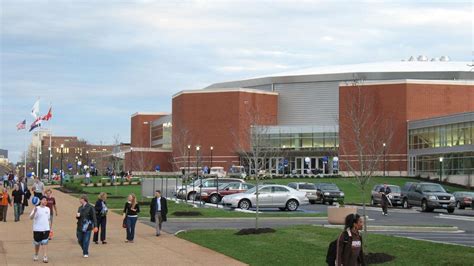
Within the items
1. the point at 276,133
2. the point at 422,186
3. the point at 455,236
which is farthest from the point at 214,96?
the point at 455,236

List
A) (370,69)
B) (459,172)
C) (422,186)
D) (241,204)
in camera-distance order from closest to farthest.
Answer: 1. (241,204)
2. (422,186)
3. (459,172)
4. (370,69)

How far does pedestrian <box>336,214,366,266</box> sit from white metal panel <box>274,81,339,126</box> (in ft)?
331

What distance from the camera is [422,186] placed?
4503 cm

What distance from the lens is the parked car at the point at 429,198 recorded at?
42844 mm

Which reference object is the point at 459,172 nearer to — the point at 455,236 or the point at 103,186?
the point at 103,186

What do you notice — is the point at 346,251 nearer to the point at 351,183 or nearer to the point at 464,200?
the point at 464,200

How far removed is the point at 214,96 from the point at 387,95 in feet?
88.6

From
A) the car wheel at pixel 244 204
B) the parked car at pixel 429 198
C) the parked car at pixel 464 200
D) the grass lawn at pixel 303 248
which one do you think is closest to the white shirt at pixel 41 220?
the grass lawn at pixel 303 248

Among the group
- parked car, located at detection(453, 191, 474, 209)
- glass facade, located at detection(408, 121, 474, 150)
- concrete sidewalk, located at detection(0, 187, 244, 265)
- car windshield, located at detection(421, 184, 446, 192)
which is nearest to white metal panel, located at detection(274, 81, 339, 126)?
glass facade, located at detection(408, 121, 474, 150)

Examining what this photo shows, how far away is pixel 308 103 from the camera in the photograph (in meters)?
116

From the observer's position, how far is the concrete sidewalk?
18.4 meters

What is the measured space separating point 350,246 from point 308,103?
345 feet

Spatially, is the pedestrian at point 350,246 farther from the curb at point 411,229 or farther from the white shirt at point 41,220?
the curb at point 411,229

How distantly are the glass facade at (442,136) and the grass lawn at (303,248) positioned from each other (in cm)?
6155
